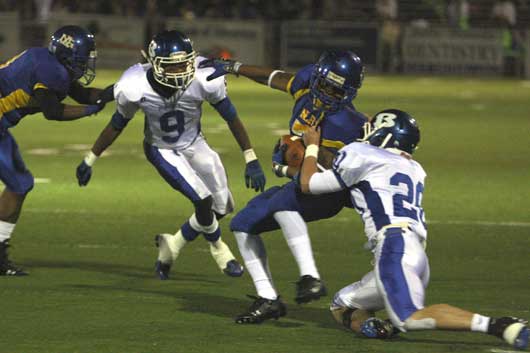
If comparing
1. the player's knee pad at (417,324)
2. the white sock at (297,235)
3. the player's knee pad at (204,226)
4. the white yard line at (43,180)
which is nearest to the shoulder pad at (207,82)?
the player's knee pad at (204,226)

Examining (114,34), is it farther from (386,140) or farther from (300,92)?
(386,140)

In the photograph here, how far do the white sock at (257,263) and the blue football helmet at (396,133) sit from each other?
2.75ft

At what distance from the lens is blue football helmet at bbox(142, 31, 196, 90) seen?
23.7ft

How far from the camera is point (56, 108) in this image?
768 cm

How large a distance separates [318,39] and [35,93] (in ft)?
62.0

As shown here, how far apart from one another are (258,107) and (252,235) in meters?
14.0

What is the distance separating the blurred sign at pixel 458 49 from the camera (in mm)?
26219

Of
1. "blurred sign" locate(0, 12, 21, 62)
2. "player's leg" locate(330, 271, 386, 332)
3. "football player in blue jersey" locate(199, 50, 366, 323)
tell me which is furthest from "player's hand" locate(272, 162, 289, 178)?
"blurred sign" locate(0, 12, 21, 62)

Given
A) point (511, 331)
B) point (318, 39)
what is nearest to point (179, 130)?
point (511, 331)

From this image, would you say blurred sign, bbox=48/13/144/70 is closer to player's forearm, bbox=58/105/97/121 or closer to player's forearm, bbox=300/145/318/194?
player's forearm, bbox=58/105/97/121

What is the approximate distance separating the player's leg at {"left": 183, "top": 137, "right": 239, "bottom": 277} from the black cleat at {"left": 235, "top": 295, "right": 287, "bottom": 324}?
54.4 inches

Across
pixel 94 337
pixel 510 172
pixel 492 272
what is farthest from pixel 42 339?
pixel 510 172

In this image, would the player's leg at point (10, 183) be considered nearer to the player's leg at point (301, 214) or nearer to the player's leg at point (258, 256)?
the player's leg at point (258, 256)

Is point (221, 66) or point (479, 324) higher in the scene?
point (221, 66)
